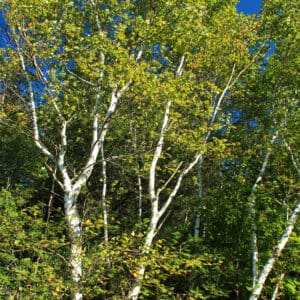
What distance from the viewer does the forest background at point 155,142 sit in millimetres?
8352

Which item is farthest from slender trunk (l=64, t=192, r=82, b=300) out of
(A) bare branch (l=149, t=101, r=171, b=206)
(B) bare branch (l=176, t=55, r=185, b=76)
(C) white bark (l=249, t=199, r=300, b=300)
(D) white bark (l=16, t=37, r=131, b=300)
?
(B) bare branch (l=176, t=55, r=185, b=76)

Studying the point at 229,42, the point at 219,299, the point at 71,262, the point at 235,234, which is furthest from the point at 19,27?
the point at 219,299

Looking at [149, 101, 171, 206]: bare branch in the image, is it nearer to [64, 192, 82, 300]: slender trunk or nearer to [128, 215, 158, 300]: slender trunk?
[128, 215, 158, 300]: slender trunk

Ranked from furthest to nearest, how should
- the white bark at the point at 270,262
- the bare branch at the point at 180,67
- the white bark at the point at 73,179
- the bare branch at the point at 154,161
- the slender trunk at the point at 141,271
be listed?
the bare branch at the point at 180,67 < the bare branch at the point at 154,161 < the white bark at the point at 270,262 < the slender trunk at the point at 141,271 < the white bark at the point at 73,179

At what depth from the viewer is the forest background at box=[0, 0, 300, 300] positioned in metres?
8.35

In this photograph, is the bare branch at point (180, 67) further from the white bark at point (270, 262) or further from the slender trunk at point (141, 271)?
the white bark at point (270, 262)

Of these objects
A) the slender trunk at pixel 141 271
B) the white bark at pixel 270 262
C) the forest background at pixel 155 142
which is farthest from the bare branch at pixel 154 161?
the white bark at pixel 270 262

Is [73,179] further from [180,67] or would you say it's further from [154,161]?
[180,67]

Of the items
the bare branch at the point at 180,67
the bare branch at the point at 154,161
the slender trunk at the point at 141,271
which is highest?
the bare branch at the point at 180,67

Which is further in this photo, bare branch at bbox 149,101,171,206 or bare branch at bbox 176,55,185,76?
bare branch at bbox 176,55,185,76

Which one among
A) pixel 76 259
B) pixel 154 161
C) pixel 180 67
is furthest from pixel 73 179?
pixel 180 67

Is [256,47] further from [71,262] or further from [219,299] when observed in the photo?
[71,262]

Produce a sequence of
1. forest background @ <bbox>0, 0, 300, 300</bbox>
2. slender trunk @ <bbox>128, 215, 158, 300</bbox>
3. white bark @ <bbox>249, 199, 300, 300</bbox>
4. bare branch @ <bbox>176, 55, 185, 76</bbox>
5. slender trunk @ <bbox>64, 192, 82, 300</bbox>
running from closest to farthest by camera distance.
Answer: slender trunk @ <bbox>64, 192, 82, 300</bbox> < slender trunk @ <bbox>128, 215, 158, 300</bbox> < forest background @ <bbox>0, 0, 300, 300</bbox> < white bark @ <bbox>249, 199, 300, 300</bbox> < bare branch @ <bbox>176, 55, 185, 76</bbox>

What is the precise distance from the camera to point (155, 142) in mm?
13023
